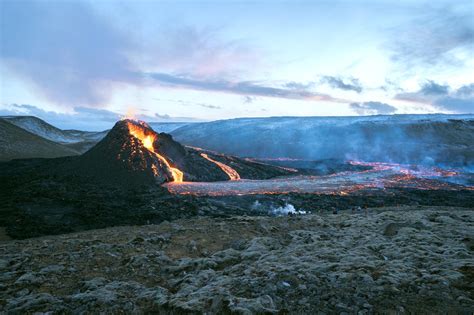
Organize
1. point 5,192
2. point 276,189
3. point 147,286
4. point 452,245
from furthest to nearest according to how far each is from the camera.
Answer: point 276,189, point 5,192, point 452,245, point 147,286

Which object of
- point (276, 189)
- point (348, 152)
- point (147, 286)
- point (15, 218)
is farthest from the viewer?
point (348, 152)

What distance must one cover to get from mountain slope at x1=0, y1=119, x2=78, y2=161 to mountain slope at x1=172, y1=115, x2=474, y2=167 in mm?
43696

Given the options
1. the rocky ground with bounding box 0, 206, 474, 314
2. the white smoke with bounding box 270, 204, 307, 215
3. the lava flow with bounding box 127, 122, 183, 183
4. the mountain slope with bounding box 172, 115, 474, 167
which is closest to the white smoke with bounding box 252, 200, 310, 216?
the white smoke with bounding box 270, 204, 307, 215

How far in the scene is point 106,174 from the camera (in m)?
27.1

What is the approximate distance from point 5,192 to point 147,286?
20.8 meters

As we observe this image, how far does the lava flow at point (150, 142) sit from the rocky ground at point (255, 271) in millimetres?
18730

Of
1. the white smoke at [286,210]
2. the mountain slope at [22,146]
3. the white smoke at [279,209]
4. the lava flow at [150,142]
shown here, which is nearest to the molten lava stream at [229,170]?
the lava flow at [150,142]

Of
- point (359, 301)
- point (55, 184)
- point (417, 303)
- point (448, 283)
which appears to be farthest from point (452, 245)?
point (55, 184)

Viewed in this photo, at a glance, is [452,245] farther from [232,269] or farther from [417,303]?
[232,269]

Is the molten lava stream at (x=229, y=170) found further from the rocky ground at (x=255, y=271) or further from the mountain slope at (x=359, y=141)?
the mountain slope at (x=359, y=141)

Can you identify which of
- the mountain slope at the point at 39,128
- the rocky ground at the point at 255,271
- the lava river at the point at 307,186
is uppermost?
the mountain slope at the point at 39,128

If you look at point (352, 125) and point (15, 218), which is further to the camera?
point (352, 125)

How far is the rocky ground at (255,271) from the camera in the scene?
585 cm

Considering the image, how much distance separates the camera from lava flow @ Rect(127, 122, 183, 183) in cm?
3060
